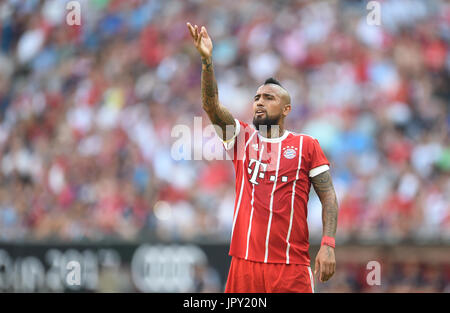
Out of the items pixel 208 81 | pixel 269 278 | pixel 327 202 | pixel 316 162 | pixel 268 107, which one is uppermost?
pixel 208 81

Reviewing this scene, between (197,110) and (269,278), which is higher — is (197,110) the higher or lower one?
the higher one

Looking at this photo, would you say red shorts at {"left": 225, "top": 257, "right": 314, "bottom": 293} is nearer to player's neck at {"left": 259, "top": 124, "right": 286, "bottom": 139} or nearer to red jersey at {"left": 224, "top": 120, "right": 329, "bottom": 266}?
red jersey at {"left": 224, "top": 120, "right": 329, "bottom": 266}

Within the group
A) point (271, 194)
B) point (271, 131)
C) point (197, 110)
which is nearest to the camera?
point (271, 194)

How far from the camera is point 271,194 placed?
529cm

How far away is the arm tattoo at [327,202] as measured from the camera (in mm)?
5242

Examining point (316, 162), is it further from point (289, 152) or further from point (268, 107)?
point (268, 107)

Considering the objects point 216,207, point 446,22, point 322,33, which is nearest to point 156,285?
point 216,207

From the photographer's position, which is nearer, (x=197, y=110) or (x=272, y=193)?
(x=272, y=193)

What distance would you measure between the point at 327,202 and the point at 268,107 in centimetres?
91

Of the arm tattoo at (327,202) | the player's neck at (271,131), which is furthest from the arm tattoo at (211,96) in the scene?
the arm tattoo at (327,202)

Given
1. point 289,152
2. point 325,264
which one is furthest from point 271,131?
point 325,264

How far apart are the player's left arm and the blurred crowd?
396 cm

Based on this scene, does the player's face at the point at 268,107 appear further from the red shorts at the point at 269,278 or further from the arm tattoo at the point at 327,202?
the red shorts at the point at 269,278

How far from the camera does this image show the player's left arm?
506cm
